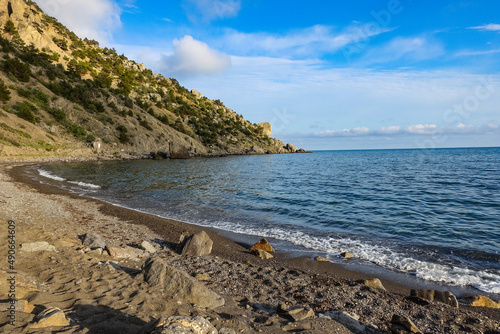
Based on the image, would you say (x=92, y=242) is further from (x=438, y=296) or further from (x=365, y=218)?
(x=365, y=218)

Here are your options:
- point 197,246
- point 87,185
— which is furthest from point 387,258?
point 87,185

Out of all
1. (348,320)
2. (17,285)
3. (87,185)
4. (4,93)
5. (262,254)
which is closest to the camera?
(17,285)

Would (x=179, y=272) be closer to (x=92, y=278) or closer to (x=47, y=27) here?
(x=92, y=278)

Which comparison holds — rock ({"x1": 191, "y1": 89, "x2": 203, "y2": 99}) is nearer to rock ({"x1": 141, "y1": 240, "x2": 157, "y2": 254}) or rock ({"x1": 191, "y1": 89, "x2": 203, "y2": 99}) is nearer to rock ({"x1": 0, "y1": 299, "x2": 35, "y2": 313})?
rock ({"x1": 141, "y1": 240, "x2": 157, "y2": 254})

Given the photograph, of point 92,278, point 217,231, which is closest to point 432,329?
point 92,278

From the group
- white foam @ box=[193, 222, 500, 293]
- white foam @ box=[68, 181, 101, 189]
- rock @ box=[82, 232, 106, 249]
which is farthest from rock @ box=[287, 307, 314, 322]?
white foam @ box=[68, 181, 101, 189]

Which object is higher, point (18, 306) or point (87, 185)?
point (87, 185)

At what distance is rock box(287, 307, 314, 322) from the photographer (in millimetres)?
5496

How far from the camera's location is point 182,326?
3529mm

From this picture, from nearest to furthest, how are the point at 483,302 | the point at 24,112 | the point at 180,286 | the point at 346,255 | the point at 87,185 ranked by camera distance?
the point at 180,286 → the point at 483,302 → the point at 346,255 → the point at 87,185 → the point at 24,112

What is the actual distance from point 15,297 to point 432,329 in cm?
837

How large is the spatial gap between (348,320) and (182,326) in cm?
381

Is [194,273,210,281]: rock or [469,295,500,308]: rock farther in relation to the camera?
[194,273,210,281]: rock

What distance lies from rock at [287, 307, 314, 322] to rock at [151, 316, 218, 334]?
7.76ft
